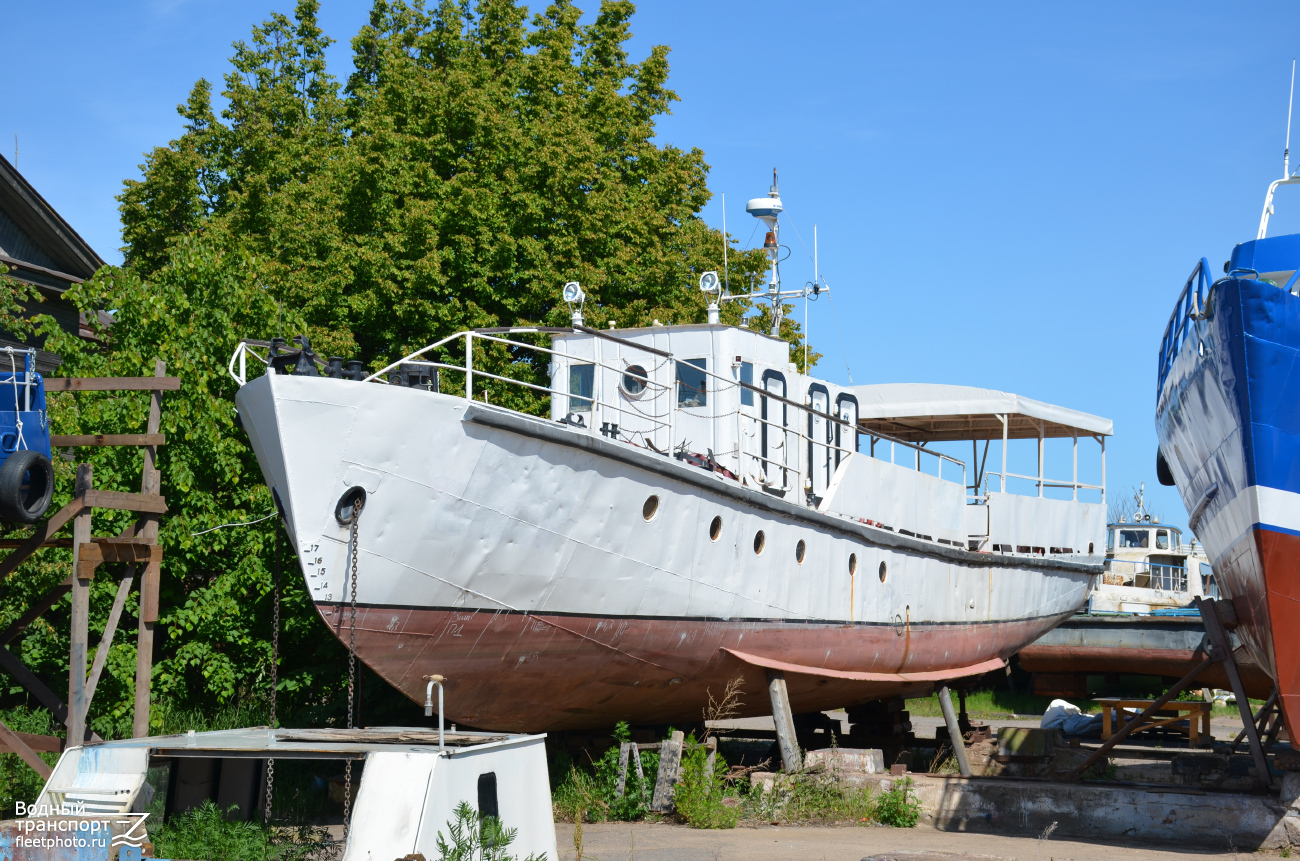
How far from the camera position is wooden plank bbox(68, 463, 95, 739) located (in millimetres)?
9503

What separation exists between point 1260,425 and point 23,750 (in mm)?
10341

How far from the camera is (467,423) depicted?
31.1 feet

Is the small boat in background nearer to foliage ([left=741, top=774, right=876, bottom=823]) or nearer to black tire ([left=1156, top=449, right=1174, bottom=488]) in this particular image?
black tire ([left=1156, top=449, right=1174, bottom=488])

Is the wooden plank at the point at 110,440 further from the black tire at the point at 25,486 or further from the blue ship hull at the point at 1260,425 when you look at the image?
the blue ship hull at the point at 1260,425

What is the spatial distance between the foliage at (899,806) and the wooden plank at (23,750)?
7506 mm

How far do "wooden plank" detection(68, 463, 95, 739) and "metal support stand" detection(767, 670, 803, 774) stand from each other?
6370 mm

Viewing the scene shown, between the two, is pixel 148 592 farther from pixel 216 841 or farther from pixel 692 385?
pixel 692 385

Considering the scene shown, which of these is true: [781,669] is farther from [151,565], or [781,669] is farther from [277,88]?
[277,88]

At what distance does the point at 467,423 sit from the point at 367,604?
1.66 m

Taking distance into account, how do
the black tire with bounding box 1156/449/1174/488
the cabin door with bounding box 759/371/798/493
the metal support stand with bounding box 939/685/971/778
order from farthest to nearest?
the black tire with bounding box 1156/449/1174/488 → the metal support stand with bounding box 939/685/971/778 → the cabin door with bounding box 759/371/798/493

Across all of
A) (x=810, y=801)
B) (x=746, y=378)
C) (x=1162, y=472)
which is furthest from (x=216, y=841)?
(x=1162, y=472)

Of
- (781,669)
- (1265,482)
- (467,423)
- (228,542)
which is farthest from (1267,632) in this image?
(228,542)

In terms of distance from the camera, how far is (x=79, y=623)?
9695mm

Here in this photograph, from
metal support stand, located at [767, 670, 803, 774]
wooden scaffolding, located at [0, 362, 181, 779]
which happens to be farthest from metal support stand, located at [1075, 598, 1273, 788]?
wooden scaffolding, located at [0, 362, 181, 779]
